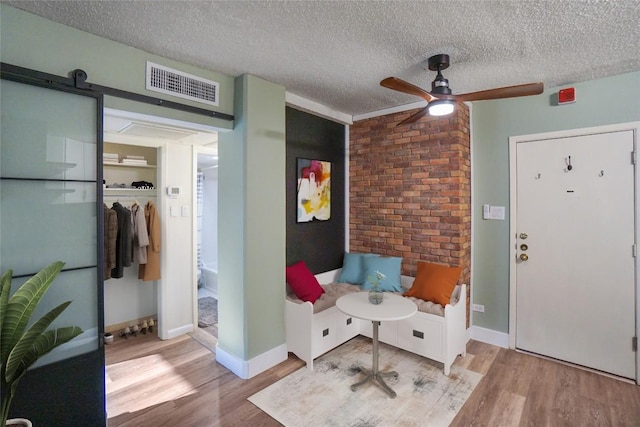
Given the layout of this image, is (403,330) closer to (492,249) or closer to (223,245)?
(492,249)

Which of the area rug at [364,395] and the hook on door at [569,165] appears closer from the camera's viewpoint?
the area rug at [364,395]

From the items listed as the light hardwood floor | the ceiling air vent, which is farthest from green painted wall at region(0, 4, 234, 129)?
the light hardwood floor

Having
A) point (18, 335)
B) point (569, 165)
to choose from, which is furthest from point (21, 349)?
point (569, 165)

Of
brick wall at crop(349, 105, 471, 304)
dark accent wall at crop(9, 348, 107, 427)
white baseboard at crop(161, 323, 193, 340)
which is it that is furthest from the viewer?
white baseboard at crop(161, 323, 193, 340)

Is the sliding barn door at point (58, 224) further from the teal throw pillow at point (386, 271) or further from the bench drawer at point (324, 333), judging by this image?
the teal throw pillow at point (386, 271)

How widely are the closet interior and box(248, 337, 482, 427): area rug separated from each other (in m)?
2.05

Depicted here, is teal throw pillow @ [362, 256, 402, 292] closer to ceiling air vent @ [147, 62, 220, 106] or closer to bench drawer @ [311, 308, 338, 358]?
bench drawer @ [311, 308, 338, 358]

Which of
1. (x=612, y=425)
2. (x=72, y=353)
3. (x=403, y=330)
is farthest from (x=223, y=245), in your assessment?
(x=612, y=425)

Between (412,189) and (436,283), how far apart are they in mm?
1071

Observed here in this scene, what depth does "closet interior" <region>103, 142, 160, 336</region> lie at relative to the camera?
10.9 ft

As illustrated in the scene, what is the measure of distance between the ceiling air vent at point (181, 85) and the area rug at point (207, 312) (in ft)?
8.86

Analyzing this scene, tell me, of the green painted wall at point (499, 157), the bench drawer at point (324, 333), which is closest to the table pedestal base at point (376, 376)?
the bench drawer at point (324, 333)

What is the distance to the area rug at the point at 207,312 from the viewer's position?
3858mm

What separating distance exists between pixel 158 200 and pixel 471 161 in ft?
11.7
